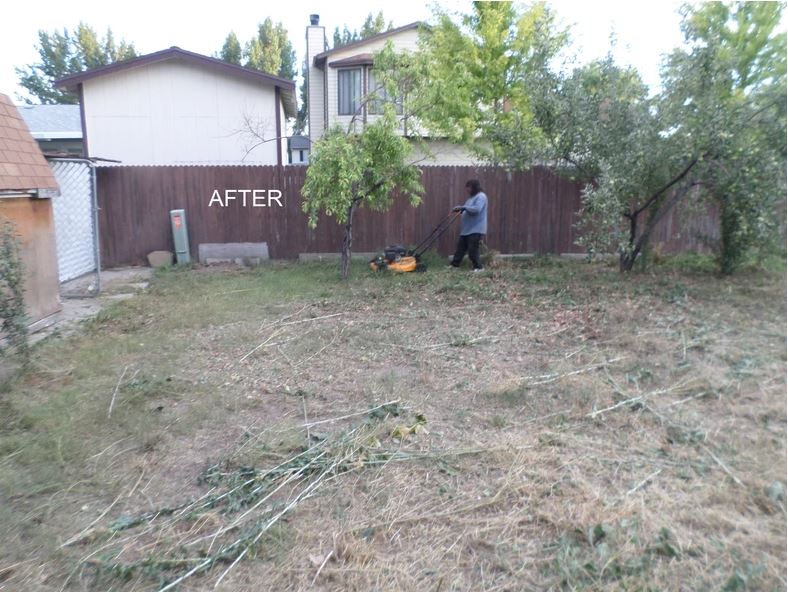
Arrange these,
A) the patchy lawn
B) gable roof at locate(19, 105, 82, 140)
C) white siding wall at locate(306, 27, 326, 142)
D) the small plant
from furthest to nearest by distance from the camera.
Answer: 1. gable roof at locate(19, 105, 82, 140)
2. white siding wall at locate(306, 27, 326, 142)
3. the small plant
4. the patchy lawn

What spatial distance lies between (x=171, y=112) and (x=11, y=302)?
11.8m

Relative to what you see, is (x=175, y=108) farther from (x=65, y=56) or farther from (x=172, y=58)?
(x=65, y=56)

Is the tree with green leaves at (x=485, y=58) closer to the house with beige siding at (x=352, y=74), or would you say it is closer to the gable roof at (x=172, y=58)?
the house with beige siding at (x=352, y=74)

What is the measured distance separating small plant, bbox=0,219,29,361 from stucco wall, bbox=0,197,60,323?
1481 millimetres

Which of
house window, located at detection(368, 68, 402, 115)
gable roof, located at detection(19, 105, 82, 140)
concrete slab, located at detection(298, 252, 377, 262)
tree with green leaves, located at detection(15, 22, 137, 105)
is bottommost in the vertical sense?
concrete slab, located at detection(298, 252, 377, 262)

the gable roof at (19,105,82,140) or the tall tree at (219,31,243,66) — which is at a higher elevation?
the tall tree at (219,31,243,66)

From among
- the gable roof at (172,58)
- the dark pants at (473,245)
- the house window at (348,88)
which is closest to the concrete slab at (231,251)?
the dark pants at (473,245)

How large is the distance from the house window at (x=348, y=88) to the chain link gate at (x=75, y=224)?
10.2m

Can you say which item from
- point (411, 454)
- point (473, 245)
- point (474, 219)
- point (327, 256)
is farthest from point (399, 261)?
point (411, 454)

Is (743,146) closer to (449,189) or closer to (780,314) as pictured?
(780,314)

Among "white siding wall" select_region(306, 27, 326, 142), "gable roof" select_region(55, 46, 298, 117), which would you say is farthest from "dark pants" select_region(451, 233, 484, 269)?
"white siding wall" select_region(306, 27, 326, 142)

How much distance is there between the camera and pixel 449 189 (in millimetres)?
12938

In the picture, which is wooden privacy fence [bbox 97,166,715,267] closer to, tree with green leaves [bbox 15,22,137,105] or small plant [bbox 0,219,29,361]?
small plant [bbox 0,219,29,361]

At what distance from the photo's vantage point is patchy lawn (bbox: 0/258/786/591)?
3.20 m
